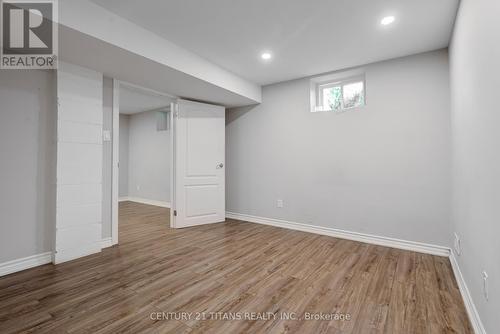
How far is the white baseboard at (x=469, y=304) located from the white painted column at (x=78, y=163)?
3.53 metres

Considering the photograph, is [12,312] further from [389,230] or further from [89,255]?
[389,230]

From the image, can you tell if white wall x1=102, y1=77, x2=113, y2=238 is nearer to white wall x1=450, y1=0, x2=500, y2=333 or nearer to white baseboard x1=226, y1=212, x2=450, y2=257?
white baseboard x1=226, y1=212, x2=450, y2=257

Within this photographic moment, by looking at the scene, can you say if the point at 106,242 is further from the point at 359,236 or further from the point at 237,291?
the point at 359,236

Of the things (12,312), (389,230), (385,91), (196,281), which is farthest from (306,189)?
(12,312)

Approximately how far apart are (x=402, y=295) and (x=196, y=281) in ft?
5.80

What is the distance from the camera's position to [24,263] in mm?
2324

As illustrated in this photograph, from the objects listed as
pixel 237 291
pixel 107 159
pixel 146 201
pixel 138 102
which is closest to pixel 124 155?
pixel 146 201

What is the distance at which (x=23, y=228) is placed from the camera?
234 centimetres

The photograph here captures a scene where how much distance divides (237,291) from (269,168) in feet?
8.09

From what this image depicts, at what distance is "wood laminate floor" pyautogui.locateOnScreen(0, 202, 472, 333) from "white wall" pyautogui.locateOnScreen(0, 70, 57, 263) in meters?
0.35

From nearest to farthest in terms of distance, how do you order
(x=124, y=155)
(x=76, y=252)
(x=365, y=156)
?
1. (x=76, y=252)
2. (x=365, y=156)
3. (x=124, y=155)

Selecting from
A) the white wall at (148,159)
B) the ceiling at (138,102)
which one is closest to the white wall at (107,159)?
the ceiling at (138,102)

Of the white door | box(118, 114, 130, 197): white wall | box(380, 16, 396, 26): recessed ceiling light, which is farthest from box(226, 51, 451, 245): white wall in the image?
box(118, 114, 130, 197): white wall

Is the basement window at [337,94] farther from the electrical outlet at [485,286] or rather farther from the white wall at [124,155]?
the white wall at [124,155]
